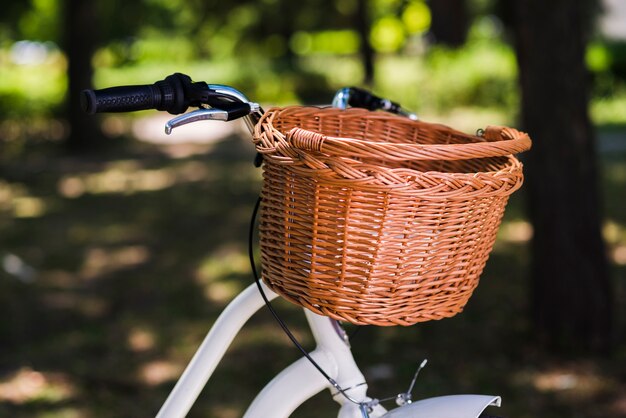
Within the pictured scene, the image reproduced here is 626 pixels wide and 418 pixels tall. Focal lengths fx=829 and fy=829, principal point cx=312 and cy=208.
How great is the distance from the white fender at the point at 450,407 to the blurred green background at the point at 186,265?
2.34 m

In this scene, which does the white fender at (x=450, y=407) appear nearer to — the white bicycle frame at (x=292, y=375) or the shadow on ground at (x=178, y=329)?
the white bicycle frame at (x=292, y=375)

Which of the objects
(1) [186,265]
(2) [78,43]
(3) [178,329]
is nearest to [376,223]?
(3) [178,329]

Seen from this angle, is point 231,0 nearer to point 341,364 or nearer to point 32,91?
point 32,91

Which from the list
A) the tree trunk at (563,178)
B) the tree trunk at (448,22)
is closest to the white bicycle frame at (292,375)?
the tree trunk at (563,178)

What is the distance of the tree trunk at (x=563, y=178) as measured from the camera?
4305 millimetres

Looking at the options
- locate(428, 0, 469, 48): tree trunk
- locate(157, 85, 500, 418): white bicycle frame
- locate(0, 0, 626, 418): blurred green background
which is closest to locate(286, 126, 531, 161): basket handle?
locate(157, 85, 500, 418): white bicycle frame

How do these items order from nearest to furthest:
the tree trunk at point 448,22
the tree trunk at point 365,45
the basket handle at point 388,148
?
1. the basket handle at point 388,148
2. the tree trunk at point 448,22
3. the tree trunk at point 365,45

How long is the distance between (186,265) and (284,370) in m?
4.85

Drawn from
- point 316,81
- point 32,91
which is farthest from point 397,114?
point 316,81

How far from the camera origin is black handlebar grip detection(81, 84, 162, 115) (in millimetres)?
1688

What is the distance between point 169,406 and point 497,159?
0.99m

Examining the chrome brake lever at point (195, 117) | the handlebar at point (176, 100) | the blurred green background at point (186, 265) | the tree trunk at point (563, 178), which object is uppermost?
the handlebar at point (176, 100)

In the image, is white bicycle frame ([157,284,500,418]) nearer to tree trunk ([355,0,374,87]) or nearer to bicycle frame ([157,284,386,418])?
bicycle frame ([157,284,386,418])

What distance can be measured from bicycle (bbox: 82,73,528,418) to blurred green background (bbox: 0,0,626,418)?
2.20 metres
